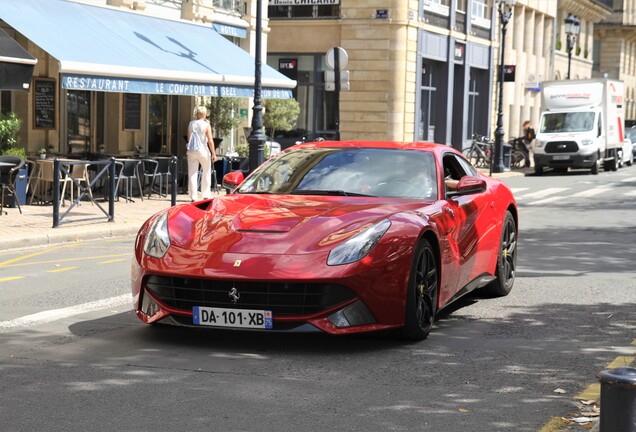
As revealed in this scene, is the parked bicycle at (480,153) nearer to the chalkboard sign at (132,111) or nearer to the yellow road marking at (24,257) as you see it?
the chalkboard sign at (132,111)

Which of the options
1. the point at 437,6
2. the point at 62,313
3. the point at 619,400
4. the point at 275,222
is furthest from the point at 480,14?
the point at 619,400

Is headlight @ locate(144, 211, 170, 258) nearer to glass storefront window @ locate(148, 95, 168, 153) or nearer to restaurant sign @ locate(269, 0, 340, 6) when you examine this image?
glass storefront window @ locate(148, 95, 168, 153)

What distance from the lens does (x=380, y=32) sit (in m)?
39.8

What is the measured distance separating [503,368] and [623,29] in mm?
83817

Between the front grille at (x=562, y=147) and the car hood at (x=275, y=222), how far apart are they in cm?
3069

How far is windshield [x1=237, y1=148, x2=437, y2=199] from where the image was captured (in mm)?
8539

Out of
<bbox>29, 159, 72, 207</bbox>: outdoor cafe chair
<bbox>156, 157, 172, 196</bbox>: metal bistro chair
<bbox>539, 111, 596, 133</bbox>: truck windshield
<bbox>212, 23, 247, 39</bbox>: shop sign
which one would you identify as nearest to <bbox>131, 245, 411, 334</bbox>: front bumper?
<bbox>29, 159, 72, 207</bbox>: outdoor cafe chair

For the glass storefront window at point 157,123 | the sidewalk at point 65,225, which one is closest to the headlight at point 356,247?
the sidewalk at point 65,225

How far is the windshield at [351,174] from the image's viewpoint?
8.54 m

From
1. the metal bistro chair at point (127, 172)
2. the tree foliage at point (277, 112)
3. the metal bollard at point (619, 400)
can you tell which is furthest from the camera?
the tree foliage at point (277, 112)

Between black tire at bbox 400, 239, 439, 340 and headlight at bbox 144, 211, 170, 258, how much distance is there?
1.63 metres

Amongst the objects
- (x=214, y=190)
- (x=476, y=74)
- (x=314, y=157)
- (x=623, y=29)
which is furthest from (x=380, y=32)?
(x=623, y=29)

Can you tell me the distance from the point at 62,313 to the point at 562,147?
102 ft

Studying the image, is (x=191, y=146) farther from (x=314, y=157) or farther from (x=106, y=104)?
(x=314, y=157)
